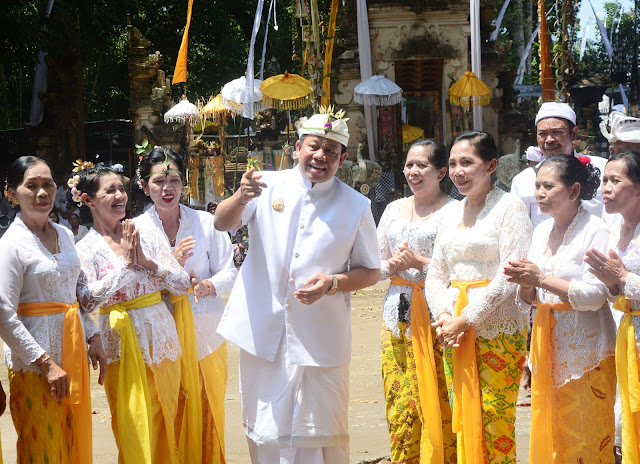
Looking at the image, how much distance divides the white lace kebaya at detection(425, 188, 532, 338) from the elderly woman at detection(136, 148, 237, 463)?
1305 millimetres

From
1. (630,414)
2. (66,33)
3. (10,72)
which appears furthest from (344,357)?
(10,72)

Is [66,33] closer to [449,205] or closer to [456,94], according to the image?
[456,94]

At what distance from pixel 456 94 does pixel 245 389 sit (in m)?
14.7

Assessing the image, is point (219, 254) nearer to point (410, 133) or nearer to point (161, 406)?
point (161, 406)

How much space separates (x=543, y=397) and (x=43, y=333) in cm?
251

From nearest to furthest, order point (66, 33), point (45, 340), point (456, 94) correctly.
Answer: point (45, 340) → point (456, 94) → point (66, 33)

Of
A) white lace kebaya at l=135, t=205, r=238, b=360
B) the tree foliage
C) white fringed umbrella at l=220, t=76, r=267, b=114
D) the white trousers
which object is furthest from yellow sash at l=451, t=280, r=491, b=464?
the tree foliage

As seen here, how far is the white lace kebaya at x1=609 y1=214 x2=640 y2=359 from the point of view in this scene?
3.53 metres

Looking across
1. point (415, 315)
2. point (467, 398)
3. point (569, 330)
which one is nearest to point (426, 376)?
point (415, 315)

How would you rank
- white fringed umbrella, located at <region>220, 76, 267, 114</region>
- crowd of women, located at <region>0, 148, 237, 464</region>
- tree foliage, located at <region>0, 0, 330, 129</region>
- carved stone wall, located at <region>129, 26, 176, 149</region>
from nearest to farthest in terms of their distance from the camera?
crowd of women, located at <region>0, 148, 237, 464</region> → white fringed umbrella, located at <region>220, 76, 267, 114</region> → carved stone wall, located at <region>129, 26, 176, 149</region> → tree foliage, located at <region>0, 0, 330, 129</region>

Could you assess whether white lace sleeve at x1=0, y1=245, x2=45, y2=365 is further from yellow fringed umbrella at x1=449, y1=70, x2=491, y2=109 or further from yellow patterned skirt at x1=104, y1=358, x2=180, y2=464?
yellow fringed umbrella at x1=449, y1=70, x2=491, y2=109

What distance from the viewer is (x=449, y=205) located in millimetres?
4652

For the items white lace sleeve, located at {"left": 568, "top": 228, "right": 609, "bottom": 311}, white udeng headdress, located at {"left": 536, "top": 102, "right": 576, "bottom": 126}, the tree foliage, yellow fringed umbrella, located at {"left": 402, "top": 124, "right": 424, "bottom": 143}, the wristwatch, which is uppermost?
the tree foliage

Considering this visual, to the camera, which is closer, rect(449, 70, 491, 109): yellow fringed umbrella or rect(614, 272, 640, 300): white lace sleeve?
rect(614, 272, 640, 300): white lace sleeve
